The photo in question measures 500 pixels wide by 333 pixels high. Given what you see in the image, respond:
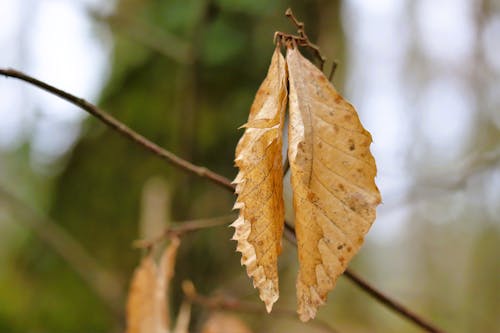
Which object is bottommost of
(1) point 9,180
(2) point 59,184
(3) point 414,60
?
(1) point 9,180

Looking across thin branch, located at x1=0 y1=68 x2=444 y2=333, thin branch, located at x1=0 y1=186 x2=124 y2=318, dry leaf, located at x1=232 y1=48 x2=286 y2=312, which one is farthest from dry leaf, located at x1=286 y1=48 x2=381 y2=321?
thin branch, located at x1=0 y1=186 x2=124 y2=318

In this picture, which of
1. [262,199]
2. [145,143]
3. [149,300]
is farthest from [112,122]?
[149,300]

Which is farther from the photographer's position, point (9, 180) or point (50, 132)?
point (9, 180)

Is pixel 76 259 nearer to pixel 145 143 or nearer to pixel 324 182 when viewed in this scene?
pixel 145 143

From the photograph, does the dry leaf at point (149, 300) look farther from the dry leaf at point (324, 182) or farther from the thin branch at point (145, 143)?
the dry leaf at point (324, 182)

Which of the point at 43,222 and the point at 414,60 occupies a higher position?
the point at 414,60

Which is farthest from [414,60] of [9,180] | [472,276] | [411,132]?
[9,180]

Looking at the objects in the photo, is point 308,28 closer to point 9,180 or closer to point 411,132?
point 9,180
